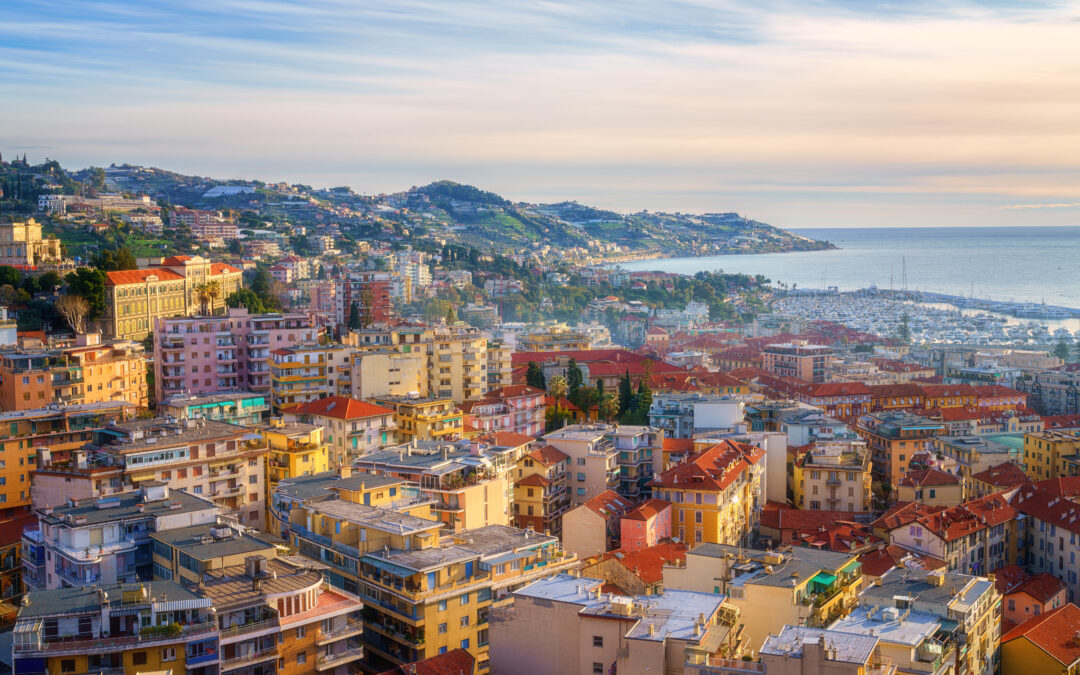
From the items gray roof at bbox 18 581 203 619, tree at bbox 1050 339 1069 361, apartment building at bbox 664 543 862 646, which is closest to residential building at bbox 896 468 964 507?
apartment building at bbox 664 543 862 646

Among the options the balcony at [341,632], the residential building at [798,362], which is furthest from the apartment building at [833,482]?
the residential building at [798,362]

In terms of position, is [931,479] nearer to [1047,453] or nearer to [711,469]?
[1047,453]

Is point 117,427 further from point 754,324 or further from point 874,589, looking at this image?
point 754,324

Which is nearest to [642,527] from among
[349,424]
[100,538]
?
[349,424]

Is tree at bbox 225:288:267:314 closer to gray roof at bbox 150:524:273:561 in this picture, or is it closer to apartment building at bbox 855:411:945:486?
apartment building at bbox 855:411:945:486

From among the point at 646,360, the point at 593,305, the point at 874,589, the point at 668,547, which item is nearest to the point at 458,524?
the point at 668,547

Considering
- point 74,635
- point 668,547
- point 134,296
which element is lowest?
point 668,547

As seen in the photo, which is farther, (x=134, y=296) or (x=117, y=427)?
(x=134, y=296)

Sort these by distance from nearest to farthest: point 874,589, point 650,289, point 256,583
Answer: point 256,583 < point 874,589 < point 650,289
